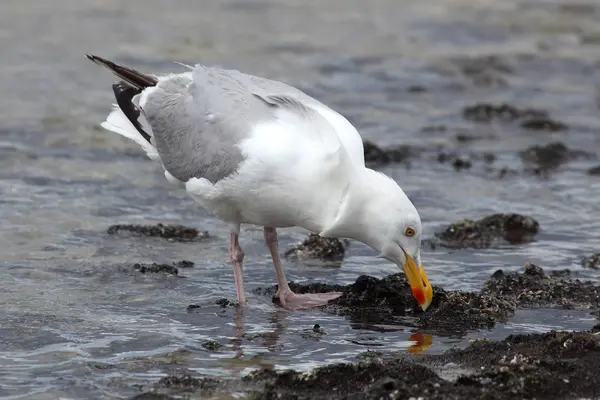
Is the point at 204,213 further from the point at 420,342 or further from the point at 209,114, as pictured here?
the point at 420,342

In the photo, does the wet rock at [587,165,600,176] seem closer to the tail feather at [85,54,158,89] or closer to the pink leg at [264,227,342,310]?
the pink leg at [264,227,342,310]

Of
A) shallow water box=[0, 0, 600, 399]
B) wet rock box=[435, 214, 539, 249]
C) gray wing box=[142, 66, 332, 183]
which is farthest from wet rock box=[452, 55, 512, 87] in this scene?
gray wing box=[142, 66, 332, 183]

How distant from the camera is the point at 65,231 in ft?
33.3

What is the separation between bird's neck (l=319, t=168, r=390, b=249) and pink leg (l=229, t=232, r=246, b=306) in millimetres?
1054

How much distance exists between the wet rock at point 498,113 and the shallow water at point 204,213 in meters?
0.20

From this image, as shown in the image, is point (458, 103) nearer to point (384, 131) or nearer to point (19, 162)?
point (384, 131)

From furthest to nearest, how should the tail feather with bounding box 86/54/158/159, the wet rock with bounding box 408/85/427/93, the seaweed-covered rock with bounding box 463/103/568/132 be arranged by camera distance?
the wet rock with bounding box 408/85/427/93 < the seaweed-covered rock with bounding box 463/103/568/132 < the tail feather with bounding box 86/54/158/159

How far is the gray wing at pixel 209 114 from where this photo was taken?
8.05 meters

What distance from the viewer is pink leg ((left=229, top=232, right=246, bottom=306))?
8414mm

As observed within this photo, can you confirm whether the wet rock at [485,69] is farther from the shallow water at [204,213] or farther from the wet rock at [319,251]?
the wet rock at [319,251]

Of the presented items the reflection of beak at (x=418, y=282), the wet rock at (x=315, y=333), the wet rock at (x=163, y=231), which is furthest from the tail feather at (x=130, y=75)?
the reflection of beak at (x=418, y=282)

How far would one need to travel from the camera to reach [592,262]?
944 cm

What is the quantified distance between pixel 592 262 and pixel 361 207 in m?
2.78

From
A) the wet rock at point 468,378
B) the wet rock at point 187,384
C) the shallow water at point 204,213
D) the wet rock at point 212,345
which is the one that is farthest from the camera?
the shallow water at point 204,213
